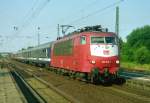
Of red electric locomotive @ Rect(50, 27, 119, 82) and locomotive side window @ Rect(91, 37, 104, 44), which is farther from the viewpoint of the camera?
locomotive side window @ Rect(91, 37, 104, 44)

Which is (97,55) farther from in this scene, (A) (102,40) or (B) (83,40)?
(B) (83,40)

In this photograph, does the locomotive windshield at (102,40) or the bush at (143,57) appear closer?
the locomotive windshield at (102,40)

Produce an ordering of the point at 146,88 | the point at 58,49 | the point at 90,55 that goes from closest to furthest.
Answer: the point at 146,88
the point at 90,55
the point at 58,49

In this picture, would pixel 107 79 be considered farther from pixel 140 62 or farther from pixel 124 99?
pixel 140 62

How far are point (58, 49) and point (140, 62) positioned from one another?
120 ft

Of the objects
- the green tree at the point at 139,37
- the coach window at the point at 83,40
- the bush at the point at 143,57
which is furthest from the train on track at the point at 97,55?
the green tree at the point at 139,37

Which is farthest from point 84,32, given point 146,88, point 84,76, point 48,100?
point 48,100

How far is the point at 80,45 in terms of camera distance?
2325 centimetres

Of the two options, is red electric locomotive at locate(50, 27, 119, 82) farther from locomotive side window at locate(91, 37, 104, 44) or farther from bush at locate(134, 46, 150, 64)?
bush at locate(134, 46, 150, 64)

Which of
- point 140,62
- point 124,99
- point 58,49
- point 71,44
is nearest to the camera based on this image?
point 124,99

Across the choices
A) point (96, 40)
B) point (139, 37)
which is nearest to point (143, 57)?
point (139, 37)

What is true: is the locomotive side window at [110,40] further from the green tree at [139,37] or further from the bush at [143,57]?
the green tree at [139,37]

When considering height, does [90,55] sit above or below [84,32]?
below

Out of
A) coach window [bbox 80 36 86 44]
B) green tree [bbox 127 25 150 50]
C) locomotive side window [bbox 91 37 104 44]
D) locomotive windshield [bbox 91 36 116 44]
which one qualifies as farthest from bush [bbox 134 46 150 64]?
locomotive side window [bbox 91 37 104 44]
